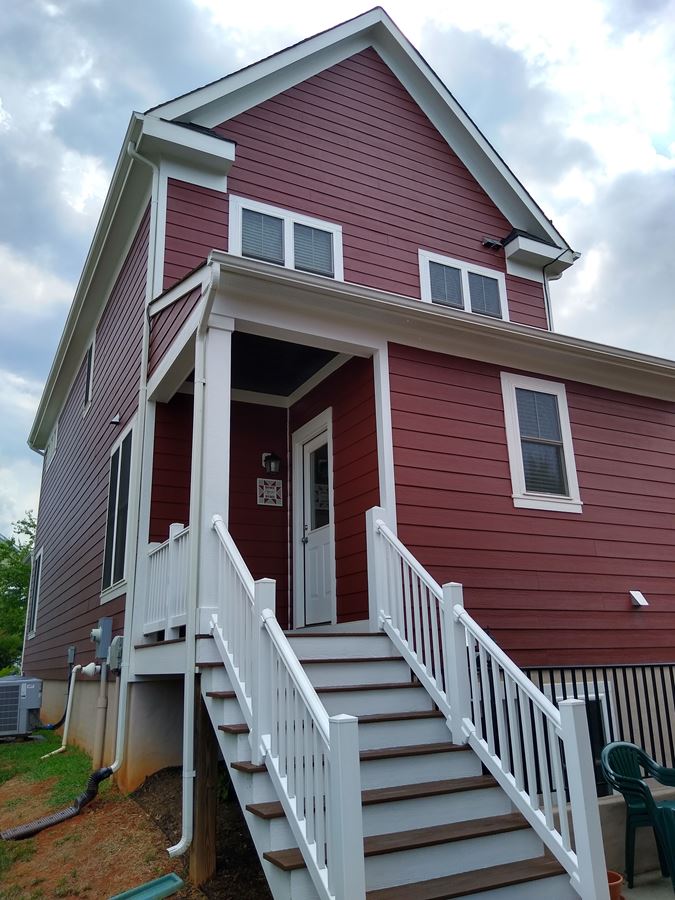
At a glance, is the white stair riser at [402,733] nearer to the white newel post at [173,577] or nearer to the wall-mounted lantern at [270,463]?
the white newel post at [173,577]

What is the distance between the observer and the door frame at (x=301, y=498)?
6637 millimetres

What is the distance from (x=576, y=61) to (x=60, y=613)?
41.8ft

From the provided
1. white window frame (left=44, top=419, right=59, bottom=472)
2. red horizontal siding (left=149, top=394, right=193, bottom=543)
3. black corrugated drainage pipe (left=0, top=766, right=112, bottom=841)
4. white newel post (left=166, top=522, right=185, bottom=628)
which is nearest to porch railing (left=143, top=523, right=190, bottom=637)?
white newel post (left=166, top=522, right=185, bottom=628)

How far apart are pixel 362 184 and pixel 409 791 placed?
7399mm

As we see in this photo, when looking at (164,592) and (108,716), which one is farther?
(108,716)

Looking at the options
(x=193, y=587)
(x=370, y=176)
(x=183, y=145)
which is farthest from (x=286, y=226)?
(x=193, y=587)

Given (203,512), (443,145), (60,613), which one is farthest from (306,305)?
(60,613)

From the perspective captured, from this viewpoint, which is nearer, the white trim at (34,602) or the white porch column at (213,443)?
the white porch column at (213,443)

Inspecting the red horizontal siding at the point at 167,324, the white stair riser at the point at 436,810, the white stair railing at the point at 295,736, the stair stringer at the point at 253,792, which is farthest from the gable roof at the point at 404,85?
the white stair riser at the point at 436,810

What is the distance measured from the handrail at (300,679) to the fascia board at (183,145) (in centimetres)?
577

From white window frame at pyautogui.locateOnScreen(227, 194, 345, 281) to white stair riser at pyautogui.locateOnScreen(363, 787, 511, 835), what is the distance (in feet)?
17.5

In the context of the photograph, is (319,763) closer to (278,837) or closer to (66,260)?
(278,837)

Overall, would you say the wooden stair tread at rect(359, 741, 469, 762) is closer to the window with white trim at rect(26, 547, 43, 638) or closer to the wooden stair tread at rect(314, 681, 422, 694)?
the wooden stair tread at rect(314, 681, 422, 694)

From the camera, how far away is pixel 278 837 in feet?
10.2
